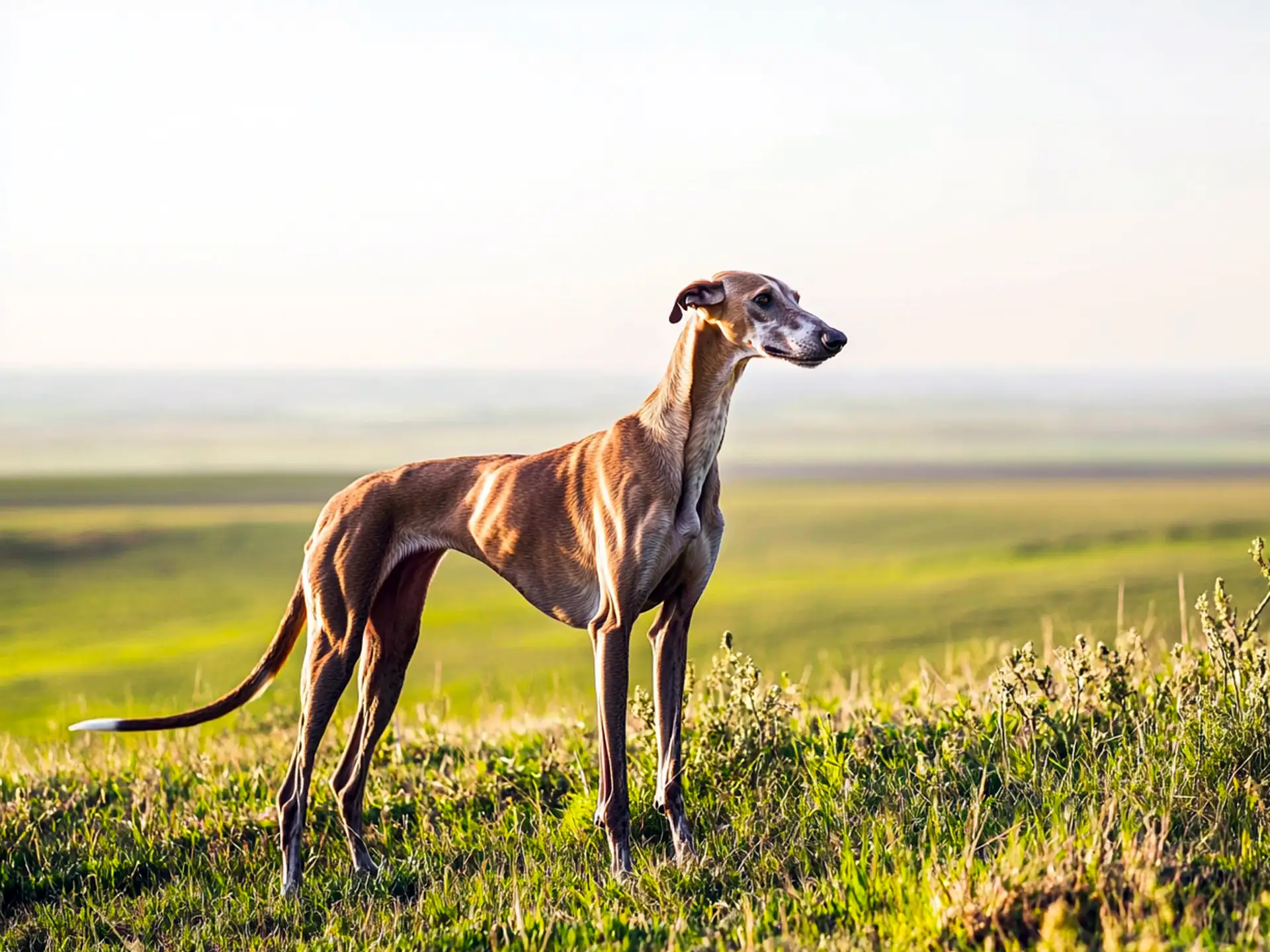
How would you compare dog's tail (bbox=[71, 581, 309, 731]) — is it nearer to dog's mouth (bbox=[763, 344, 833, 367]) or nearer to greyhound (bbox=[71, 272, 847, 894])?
greyhound (bbox=[71, 272, 847, 894])

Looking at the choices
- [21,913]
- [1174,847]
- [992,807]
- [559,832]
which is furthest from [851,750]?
[21,913]

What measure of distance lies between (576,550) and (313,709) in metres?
1.51

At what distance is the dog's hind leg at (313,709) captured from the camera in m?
5.96

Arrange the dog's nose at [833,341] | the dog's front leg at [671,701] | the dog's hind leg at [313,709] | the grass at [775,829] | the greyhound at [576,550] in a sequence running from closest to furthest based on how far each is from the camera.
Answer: the grass at [775,829] → the dog's nose at [833,341] → the greyhound at [576,550] → the dog's front leg at [671,701] → the dog's hind leg at [313,709]

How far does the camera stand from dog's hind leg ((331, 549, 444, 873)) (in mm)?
6230

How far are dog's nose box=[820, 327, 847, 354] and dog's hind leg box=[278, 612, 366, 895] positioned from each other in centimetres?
247

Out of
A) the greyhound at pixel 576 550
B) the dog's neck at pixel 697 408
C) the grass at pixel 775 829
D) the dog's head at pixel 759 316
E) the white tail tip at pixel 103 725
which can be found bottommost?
the grass at pixel 775 829

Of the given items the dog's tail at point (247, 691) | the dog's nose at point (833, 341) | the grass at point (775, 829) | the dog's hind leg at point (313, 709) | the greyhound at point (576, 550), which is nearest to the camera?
the grass at point (775, 829)

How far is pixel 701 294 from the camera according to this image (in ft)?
17.1

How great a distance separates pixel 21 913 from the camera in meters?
5.92

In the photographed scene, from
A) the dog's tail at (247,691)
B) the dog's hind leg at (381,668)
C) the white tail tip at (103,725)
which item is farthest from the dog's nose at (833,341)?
the white tail tip at (103,725)

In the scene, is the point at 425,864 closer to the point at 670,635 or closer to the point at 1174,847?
the point at 670,635

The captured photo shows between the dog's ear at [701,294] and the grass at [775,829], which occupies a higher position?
the dog's ear at [701,294]

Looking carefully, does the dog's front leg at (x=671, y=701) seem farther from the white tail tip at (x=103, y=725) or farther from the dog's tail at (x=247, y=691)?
the white tail tip at (x=103, y=725)
